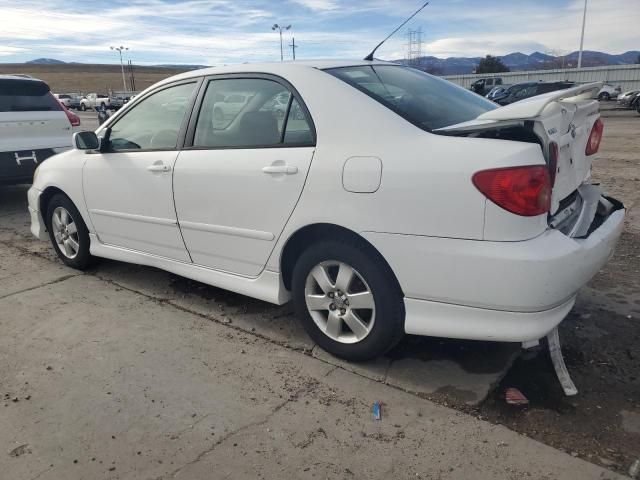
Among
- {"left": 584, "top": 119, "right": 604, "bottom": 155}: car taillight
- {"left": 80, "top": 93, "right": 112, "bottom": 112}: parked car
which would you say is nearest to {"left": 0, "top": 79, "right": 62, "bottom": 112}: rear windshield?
{"left": 584, "top": 119, "right": 604, "bottom": 155}: car taillight

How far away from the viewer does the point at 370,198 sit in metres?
2.62

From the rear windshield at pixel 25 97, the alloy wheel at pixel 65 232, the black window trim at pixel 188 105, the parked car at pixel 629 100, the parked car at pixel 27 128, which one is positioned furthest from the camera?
the parked car at pixel 629 100

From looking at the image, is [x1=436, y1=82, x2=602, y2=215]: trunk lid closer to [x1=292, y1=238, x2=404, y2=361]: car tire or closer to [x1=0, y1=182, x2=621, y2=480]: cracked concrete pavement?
[x1=292, y1=238, x2=404, y2=361]: car tire

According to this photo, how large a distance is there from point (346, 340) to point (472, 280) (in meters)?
0.87

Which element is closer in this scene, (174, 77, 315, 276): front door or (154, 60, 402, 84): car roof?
(174, 77, 315, 276): front door

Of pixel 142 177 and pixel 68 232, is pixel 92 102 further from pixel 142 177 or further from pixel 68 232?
pixel 142 177

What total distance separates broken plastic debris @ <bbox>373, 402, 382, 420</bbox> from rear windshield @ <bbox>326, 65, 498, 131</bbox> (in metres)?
1.40

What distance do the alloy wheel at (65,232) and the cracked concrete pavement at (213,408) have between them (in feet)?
Result: 2.92

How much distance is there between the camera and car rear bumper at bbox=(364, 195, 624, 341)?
2.34 metres

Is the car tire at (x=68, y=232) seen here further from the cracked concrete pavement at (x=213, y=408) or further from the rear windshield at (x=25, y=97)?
the rear windshield at (x=25, y=97)

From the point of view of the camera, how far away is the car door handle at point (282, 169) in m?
2.91

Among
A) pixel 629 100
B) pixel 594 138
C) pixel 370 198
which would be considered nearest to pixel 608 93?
pixel 629 100

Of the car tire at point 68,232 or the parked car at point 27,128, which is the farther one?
the parked car at point 27,128

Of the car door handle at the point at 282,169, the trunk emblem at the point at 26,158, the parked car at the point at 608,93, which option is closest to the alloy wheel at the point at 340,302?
the car door handle at the point at 282,169
